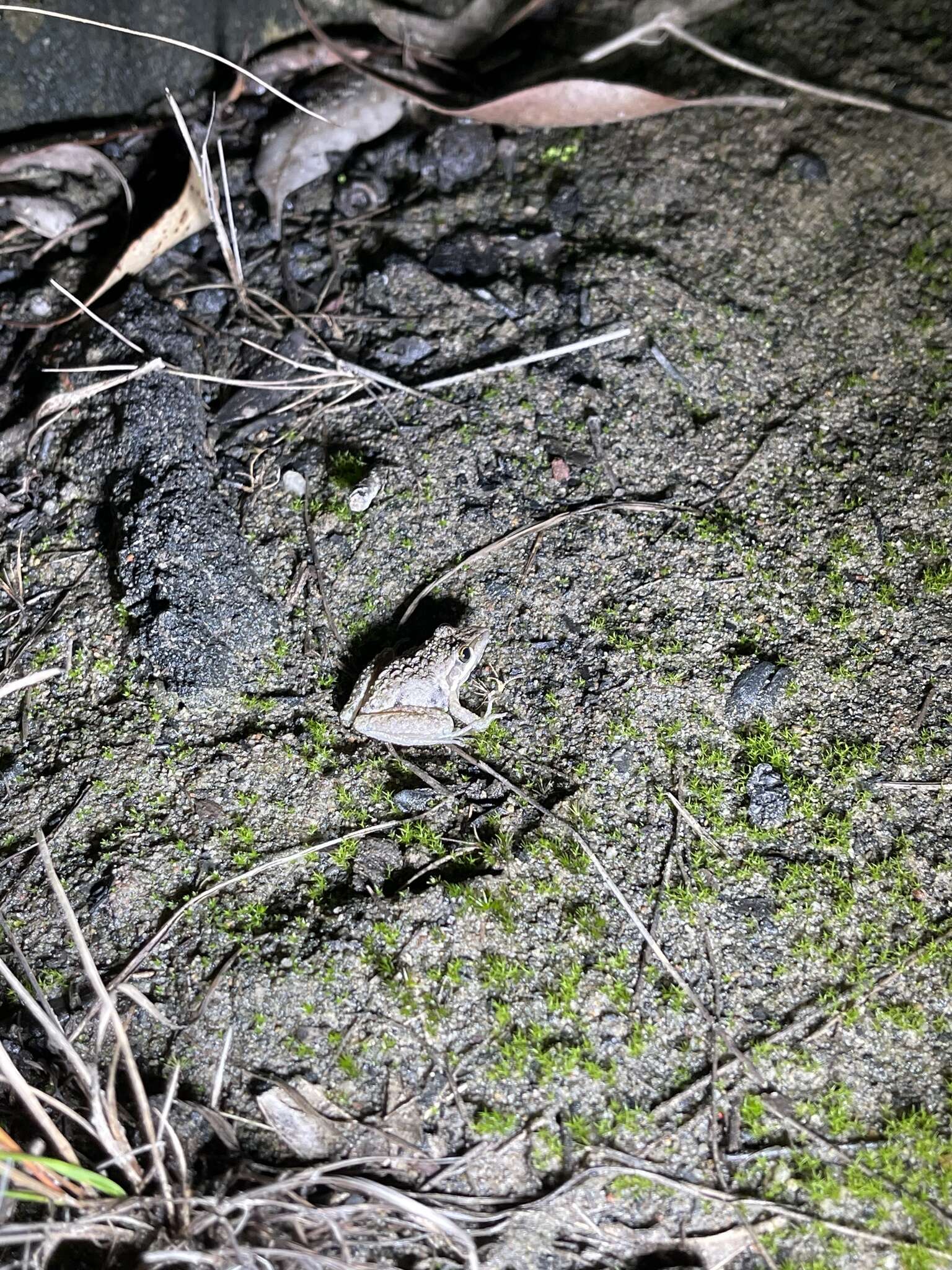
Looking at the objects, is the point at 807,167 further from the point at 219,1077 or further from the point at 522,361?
the point at 219,1077

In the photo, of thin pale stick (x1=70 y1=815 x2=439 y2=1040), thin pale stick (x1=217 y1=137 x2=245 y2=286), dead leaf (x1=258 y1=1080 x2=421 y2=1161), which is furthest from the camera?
thin pale stick (x1=217 y1=137 x2=245 y2=286)

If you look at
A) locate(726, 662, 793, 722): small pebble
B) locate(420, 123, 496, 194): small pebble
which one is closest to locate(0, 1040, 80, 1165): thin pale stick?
locate(726, 662, 793, 722): small pebble

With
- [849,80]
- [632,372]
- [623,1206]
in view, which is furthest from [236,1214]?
[849,80]

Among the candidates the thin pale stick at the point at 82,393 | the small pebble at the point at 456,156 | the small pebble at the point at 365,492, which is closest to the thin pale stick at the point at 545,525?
the small pebble at the point at 365,492

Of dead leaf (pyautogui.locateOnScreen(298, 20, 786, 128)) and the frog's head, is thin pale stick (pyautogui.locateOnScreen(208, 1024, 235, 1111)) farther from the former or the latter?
dead leaf (pyautogui.locateOnScreen(298, 20, 786, 128))

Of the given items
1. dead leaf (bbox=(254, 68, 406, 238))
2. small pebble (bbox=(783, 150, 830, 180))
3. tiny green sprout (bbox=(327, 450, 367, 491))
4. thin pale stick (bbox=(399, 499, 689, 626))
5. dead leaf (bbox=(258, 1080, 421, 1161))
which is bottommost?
dead leaf (bbox=(258, 1080, 421, 1161))

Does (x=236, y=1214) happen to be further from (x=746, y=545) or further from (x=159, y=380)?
(x=159, y=380)

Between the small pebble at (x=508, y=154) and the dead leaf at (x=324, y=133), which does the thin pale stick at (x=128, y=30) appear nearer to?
the dead leaf at (x=324, y=133)
